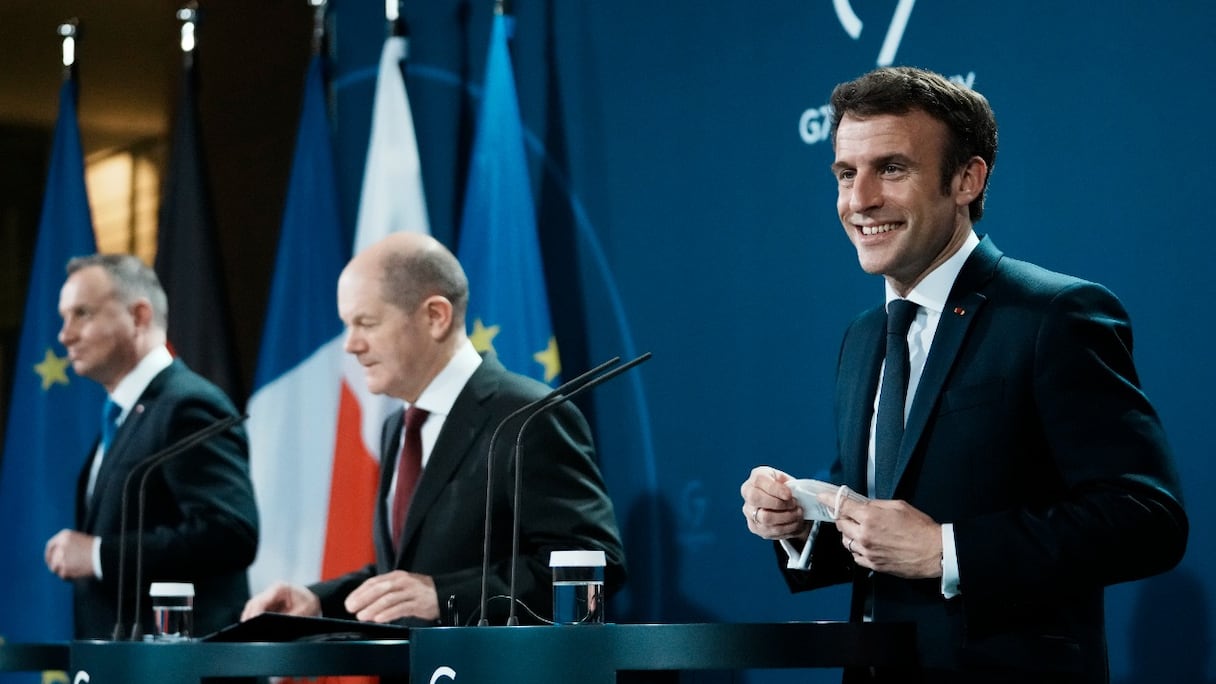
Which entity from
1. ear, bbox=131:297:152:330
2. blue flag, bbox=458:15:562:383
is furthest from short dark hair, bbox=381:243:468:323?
ear, bbox=131:297:152:330

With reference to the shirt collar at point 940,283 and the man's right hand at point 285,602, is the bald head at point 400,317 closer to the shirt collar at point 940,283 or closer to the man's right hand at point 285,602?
the man's right hand at point 285,602

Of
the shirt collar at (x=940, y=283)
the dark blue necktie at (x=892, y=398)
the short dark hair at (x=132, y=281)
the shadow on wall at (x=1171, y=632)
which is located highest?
the short dark hair at (x=132, y=281)

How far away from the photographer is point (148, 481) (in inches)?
174

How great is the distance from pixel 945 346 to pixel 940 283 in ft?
0.52

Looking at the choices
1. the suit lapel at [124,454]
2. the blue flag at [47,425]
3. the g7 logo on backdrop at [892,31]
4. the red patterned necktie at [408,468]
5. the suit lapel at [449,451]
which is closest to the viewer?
the suit lapel at [449,451]

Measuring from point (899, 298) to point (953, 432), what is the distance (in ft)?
1.09

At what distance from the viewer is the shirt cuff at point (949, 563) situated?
89.7 inches

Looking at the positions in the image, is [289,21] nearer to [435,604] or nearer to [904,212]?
[435,604]

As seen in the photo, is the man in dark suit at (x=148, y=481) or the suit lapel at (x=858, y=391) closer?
the suit lapel at (x=858, y=391)

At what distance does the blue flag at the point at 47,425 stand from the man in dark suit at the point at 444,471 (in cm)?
183

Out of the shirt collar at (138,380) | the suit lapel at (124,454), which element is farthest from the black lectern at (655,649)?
the shirt collar at (138,380)

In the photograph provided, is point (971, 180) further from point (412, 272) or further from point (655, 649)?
point (412, 272)

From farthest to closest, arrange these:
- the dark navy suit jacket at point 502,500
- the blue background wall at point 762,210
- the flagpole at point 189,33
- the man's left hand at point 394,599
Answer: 1. the flagpole at point 189,33
2. the dark navy suit jacket at point 502,500
3. the blue background wall at point 762,210
4. the man's left hand at point 394,599

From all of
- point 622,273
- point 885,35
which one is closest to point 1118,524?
point 885,35
